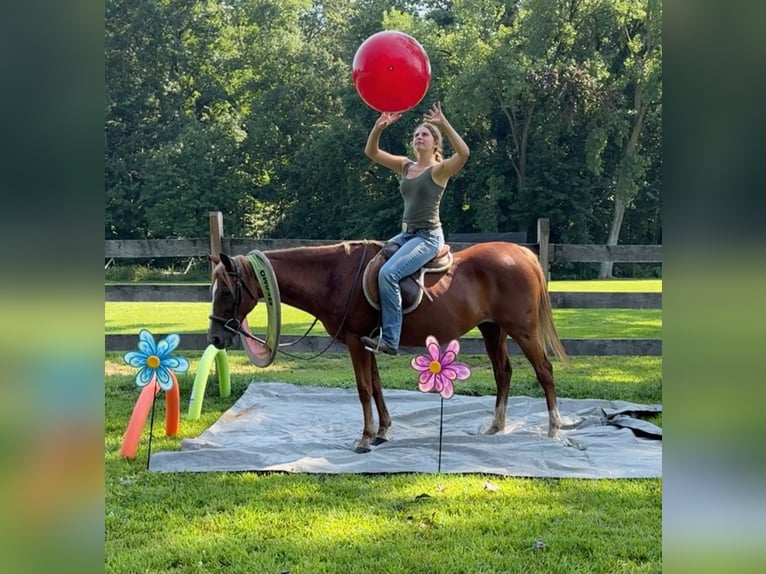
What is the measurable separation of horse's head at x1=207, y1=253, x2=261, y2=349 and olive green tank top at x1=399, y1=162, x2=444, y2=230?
1.33 metres

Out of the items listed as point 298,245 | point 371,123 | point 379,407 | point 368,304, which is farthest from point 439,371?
point 371,123

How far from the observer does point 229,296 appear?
5109 mm

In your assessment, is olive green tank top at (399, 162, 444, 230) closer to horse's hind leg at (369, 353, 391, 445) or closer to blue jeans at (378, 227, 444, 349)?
blue jeans at (378, 227, 444, 349)

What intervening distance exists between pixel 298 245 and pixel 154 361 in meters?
3.16

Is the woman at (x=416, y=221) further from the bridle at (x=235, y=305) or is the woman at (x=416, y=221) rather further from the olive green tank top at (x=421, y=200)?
the bridle at (x=235, y=305)

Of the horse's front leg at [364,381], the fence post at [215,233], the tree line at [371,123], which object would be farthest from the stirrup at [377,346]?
the tree line at [371,123]

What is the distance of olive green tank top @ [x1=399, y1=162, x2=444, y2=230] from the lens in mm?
5238

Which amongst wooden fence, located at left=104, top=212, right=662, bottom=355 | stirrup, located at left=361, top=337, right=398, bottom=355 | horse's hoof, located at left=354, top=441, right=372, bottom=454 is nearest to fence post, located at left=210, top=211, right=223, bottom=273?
wooden fence, located at left=104, top=212, right=662, bottom=355

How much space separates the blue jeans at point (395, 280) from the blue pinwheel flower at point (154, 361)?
154 cm
